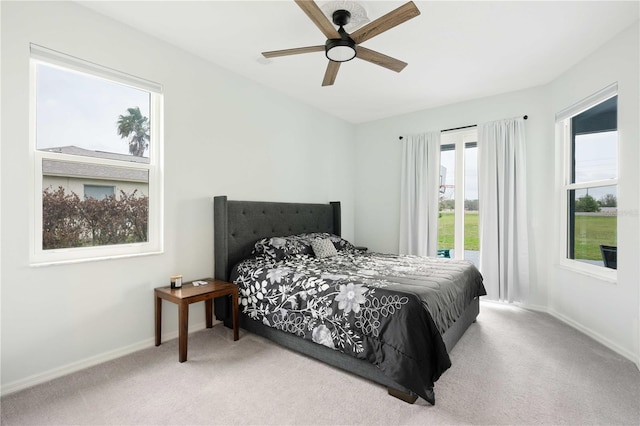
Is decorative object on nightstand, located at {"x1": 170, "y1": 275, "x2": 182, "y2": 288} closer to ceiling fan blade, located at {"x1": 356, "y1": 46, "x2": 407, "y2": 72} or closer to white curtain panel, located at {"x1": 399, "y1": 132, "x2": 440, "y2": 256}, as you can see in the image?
ceiling fan blade, located at {"x1": 356, "y1": 46, "x2": 407, "y2": 72}

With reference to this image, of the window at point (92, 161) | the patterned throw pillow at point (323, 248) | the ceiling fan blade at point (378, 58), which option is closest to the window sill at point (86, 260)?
the window at point (92, 161)

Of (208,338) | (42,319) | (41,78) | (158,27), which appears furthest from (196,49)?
(208,338)

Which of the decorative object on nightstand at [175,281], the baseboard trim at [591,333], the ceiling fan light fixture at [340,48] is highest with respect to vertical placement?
the ceiling fan light fixture at [340,48]

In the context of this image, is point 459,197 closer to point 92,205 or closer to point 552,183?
point 552,183

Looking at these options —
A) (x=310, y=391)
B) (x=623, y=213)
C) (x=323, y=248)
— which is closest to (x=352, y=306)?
(x=310, y=391)

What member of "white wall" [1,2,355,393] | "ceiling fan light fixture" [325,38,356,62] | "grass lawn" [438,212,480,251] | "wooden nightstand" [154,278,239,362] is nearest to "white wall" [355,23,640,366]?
"grass lawn" [438,212,480,251]

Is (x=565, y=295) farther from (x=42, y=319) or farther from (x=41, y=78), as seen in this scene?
(x=41, y=78)

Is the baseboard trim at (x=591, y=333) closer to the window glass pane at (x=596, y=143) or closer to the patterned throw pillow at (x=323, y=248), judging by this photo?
the window glass pane at (x=596, y=143)

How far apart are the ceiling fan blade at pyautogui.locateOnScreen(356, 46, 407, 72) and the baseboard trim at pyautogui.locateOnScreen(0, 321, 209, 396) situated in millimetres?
2896

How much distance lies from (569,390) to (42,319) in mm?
3592

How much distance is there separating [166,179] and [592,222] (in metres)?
4.20

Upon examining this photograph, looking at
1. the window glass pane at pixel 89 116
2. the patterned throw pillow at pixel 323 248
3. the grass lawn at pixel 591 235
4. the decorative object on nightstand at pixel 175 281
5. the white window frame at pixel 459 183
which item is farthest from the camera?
the white window frame at pixel 459 183

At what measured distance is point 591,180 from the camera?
315 cm

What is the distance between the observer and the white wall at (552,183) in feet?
8.39
